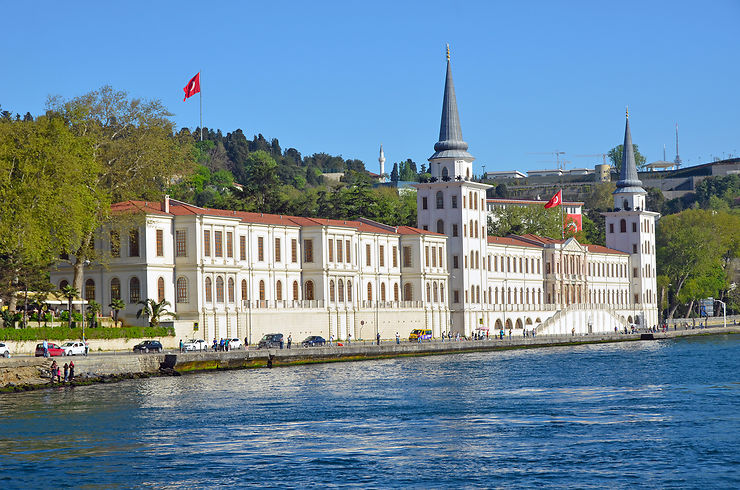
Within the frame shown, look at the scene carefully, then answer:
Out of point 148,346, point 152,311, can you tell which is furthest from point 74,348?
point 152,311

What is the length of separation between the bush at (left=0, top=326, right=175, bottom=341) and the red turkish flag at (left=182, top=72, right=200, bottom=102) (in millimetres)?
25506

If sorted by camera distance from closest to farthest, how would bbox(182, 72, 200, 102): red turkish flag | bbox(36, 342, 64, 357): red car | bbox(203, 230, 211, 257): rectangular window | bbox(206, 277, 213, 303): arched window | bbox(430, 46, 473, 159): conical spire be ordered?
bbox(36, 342, 64, 357): red car
bbox(203, 230, 211, 257): rectangular window
bbox(206, 277, 213, 303): arched window
bbox(182, 72, 200, 102): red turkish flag
bbox(430, 46, 473, 159): conical spire

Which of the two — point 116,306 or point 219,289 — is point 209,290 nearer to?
point 219,289

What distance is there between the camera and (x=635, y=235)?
144375mm

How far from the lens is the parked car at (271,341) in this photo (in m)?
78.5

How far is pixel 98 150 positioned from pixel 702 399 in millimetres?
44186

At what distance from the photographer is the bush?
6369cm

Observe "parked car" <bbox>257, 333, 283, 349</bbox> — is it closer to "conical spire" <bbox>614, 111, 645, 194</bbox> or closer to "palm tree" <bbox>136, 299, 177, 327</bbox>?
"palm tree" <bbox>136, 299, 177, 327</bbox>

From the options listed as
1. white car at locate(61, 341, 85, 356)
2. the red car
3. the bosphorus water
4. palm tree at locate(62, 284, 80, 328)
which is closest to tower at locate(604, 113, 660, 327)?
the bosphorus water

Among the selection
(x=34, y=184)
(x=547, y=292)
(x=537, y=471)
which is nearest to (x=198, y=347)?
(x=34, y=184)

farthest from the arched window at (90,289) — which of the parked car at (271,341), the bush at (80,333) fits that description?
the parked car at (271,341)

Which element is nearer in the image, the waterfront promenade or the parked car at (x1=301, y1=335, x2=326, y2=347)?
the waterfront promenade

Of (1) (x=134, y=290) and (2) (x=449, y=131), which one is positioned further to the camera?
(2) (x=449, y=131)

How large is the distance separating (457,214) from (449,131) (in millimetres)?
8376
